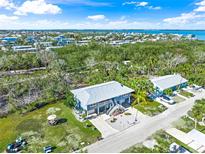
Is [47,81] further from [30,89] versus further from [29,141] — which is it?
[29,141]

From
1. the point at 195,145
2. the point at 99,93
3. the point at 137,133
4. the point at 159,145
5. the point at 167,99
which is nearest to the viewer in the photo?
the point at 195,145

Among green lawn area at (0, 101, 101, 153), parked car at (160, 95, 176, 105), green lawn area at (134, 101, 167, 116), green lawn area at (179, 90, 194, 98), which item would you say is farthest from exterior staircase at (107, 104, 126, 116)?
green lawn area at (179, 90, 194, 98)

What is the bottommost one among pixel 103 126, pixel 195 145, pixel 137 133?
pixel 103 126

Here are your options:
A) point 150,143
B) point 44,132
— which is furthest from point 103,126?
point 44,132

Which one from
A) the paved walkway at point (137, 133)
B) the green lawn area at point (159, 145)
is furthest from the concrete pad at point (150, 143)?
the paved walkway at point (137, 133)

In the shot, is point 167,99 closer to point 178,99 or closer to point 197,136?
point 178,99

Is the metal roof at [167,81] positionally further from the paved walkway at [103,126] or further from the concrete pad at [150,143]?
the concrete pad at [150,143]

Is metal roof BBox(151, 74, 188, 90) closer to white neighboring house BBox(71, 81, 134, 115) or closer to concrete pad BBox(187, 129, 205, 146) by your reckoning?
white neighboring house BBox(71, 81, 134, 115)
